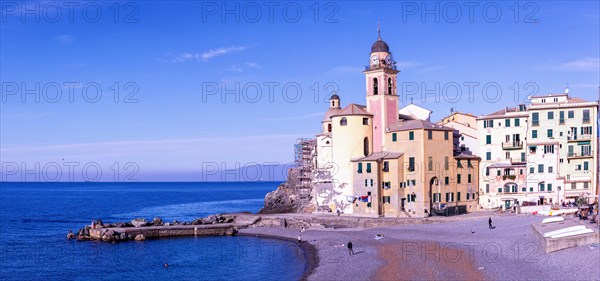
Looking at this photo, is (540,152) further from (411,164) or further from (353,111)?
(353,111)

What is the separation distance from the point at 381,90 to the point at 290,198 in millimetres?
32421

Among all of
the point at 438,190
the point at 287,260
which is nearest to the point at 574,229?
the point at 287,260

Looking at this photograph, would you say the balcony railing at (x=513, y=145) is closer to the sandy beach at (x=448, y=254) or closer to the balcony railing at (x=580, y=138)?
the balcony railing at (x=580, y=138)

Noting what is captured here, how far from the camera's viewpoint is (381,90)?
240 ft

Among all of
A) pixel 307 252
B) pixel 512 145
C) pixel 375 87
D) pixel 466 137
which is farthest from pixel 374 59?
pixel 307 252

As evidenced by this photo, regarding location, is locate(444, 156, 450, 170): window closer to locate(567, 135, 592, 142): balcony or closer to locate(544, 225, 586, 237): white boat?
locate(567, 135, 592, 142): balcony

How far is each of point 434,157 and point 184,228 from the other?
28889 mm

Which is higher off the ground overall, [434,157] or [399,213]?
[434,157]

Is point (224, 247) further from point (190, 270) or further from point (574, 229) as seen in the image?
point (574, 229)

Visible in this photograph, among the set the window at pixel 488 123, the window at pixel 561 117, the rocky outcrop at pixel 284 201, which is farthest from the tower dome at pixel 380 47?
the rocky outcrop at pixel 284 201

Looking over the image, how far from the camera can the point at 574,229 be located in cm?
4147

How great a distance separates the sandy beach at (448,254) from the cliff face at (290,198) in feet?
70.0

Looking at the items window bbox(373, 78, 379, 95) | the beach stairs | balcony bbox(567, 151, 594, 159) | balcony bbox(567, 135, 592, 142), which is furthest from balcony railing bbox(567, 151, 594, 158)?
the beach stairs

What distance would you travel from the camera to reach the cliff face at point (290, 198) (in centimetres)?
8700
